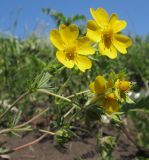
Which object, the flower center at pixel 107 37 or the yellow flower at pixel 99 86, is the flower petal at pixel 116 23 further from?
the yellow flower at pixel 99 86

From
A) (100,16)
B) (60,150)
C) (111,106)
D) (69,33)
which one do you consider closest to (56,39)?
(69,33)

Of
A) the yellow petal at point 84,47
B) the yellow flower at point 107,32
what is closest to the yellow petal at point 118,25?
the yellow flower at point 107,32

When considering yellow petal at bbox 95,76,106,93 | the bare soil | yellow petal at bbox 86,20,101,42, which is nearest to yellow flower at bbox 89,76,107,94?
yellow petal at bbox 95,76,106,93

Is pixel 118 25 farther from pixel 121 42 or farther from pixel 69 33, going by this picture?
pixel 69 33

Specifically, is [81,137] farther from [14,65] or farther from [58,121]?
[58,121]

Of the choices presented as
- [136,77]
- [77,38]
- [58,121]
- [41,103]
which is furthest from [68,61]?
[136,77]

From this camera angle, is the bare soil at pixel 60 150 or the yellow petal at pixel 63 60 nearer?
the yellow petal at pixel 63 60
